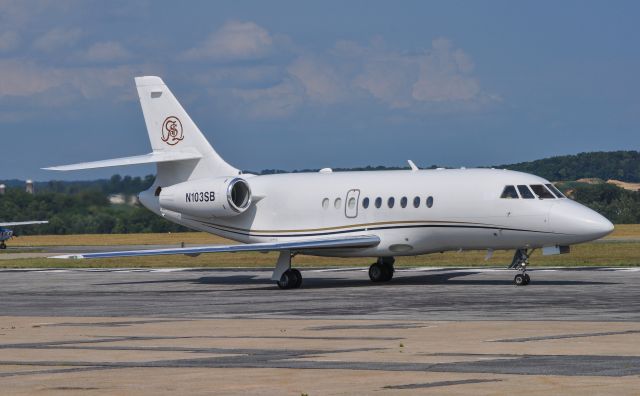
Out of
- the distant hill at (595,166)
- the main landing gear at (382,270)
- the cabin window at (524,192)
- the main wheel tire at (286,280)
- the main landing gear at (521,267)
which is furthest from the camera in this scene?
the distant hill at (595,166)

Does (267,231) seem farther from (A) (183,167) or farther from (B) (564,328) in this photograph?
(B) (564,328)

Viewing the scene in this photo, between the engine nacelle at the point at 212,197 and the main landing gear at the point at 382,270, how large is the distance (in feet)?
15.8

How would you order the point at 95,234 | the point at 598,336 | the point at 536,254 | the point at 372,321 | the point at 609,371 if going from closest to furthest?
1. the point at 609,371
2. the point at 598,336
3. the point at 372,321
4. the point at 536,254
5. the point at 95,234

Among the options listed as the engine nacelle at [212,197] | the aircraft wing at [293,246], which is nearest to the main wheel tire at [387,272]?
the aircraft wing at [293,246]

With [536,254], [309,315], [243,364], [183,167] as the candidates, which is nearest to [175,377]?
[243,364]

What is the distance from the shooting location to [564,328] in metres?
22.6

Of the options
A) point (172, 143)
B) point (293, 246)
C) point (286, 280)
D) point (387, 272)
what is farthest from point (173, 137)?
point (387, 272)

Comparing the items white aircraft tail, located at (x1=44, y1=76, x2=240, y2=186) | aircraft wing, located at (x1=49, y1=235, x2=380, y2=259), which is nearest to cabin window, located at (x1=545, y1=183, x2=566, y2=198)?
aircraft wing, located at (x1=49, y1=235, x2=380, y2=259)

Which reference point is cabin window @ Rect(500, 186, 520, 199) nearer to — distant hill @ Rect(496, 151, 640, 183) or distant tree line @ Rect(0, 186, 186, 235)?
distant tree line @ Rect(0, 186, 186, 235)

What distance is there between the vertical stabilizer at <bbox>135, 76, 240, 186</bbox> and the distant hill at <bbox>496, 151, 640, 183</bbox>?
295 ft

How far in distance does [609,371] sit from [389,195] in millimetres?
22527

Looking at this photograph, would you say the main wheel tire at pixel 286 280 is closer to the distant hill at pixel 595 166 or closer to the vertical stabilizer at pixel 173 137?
the vertical stabilizer at pixel 173 137

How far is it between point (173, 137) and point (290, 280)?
8.62m

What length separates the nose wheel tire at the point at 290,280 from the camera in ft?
126
